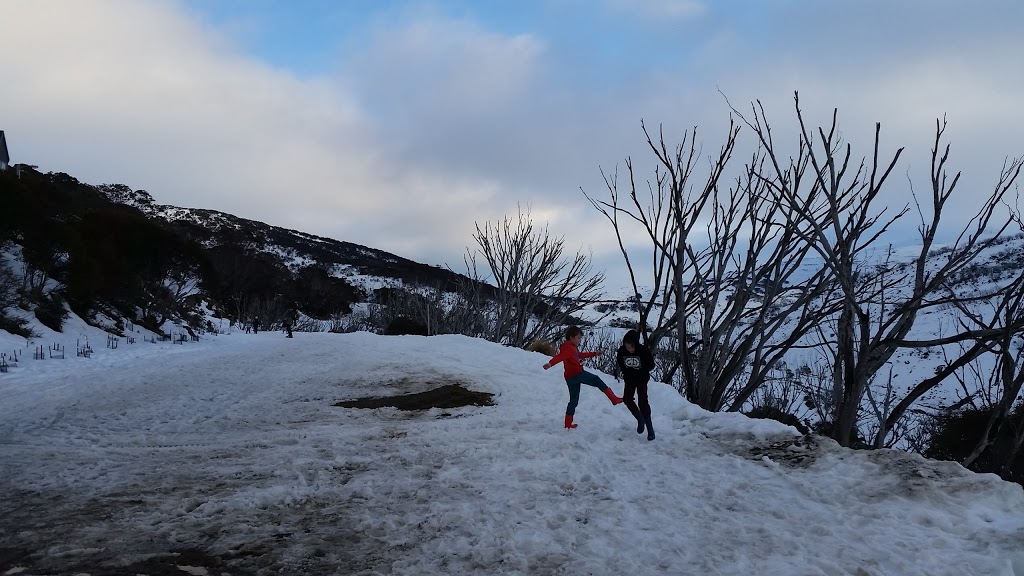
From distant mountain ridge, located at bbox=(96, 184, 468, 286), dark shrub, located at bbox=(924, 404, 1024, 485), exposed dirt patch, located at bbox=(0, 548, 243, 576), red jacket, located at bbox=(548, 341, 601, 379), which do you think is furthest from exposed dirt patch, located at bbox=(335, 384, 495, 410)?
distant mountain ridge, located at bbox=(96, 184, 468, 286)

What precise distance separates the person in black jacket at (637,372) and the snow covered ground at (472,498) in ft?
1.06

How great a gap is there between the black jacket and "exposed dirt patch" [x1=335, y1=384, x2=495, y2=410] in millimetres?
3174

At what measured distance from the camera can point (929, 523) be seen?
354 cm

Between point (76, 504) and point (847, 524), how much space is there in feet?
17.9

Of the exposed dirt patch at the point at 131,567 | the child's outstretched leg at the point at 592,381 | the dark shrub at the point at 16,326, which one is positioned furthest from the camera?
the dark shrub at the point at 16,326

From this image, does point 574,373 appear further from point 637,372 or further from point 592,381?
point 637,372

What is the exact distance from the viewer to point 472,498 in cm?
424

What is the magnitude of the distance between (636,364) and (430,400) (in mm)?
4147

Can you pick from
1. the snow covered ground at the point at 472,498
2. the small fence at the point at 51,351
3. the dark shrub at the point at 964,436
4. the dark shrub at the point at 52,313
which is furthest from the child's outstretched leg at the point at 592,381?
the dark shrub at the point at 52,313

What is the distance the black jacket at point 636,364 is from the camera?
20.8 feet

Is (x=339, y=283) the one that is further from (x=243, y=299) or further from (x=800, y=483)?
(x=800, y=483)

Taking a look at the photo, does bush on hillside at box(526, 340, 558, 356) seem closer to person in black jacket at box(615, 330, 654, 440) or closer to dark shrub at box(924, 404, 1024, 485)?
dark shrub at box(924, 404, 1024, 485)

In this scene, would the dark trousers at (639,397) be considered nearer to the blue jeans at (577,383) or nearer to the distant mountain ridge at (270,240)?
the blue jeans at (577,383)

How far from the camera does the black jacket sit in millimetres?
6328
